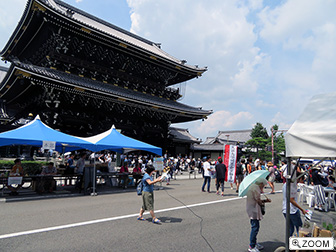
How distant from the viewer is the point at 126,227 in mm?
5844

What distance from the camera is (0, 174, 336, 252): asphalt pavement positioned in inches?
186

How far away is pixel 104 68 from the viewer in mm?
21969

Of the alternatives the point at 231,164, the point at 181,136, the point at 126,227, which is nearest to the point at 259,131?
the point at 181,136

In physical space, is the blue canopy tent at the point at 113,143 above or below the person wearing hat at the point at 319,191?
above

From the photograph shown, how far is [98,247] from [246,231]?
353cm

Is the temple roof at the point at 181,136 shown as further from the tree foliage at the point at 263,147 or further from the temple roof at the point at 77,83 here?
the tree foliage at the point at 263,147

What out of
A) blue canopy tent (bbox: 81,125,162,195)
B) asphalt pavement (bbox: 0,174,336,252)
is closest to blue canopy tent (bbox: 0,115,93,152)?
blue canopy tent (bbox: 81,125,162,195)

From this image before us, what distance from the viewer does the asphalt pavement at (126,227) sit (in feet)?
15.5

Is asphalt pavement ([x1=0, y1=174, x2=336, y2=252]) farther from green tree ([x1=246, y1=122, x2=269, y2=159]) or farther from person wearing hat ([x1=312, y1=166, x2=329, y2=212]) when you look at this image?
green tree ([x1=246, y1=122, x2=269, y2=159])

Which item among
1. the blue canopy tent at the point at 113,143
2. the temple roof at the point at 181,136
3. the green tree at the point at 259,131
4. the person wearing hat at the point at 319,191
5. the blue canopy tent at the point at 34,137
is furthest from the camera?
the green tree at the point at 259,131

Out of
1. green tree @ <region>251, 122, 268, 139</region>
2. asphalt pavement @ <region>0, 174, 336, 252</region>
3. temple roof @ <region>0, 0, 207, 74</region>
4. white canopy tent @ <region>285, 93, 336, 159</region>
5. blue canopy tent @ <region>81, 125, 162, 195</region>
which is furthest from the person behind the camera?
green tree @ <region>251, 122, 268, 139</region>

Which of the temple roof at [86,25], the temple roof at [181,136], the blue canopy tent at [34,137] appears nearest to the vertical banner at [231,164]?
the blue canopy tent at [34,137]

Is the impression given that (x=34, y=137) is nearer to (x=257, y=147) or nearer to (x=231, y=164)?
(x=231, y=164)

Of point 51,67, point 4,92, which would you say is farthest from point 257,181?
point 4,92
